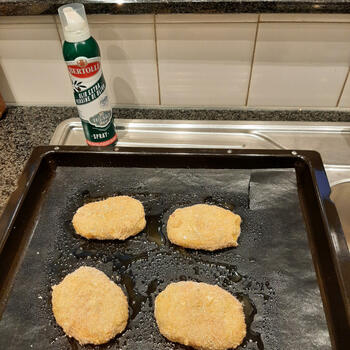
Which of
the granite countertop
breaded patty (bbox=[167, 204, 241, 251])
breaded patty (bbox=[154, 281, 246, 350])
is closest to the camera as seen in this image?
breaded patty (bbox=[154, 281, 246, 350])

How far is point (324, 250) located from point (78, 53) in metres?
0.66

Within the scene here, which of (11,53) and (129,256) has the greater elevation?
(11,53)

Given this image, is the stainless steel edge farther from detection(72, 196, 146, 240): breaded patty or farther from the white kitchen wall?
detection(72, 196, 146, 240): breaded patty

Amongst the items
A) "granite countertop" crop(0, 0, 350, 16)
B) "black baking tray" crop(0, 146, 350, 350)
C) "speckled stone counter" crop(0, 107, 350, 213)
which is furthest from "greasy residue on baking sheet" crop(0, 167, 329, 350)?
"granite countertop" crop(0, 0, 350, 16)

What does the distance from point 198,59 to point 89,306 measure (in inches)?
27.9

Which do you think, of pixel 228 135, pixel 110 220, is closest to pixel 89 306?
pixel 110 220

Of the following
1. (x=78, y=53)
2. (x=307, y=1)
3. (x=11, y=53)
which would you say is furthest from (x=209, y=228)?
(x=11, y=53)

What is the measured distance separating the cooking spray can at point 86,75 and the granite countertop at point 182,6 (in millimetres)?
115

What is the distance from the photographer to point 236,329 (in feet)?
2.18

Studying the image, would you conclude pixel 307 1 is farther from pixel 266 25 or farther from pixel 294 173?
pixel 294 173

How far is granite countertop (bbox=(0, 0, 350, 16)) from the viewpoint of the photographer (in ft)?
3.01

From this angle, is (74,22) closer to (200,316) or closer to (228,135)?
(228,135)

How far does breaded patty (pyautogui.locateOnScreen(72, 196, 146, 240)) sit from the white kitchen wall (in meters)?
0.45

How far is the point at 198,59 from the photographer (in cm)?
106
